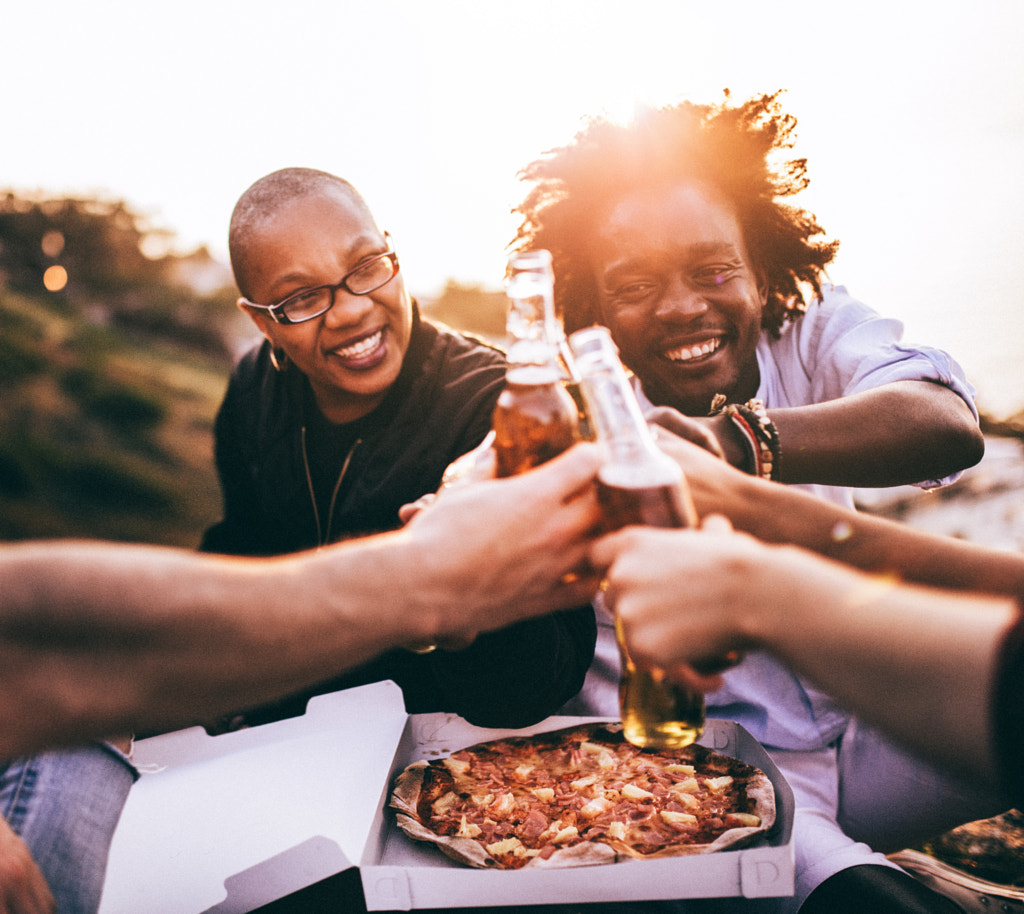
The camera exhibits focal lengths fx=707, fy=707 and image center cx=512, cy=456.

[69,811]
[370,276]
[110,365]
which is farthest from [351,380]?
[110,365]

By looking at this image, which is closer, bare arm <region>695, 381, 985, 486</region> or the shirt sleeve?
bare arm <region>695, 381, 985, 486</region>

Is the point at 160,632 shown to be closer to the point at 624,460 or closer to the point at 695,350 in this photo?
the point at 624,460

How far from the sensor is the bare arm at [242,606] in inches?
39.2

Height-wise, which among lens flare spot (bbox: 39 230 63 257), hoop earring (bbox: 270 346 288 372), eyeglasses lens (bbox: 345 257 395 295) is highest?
lens flare spot (bbox: 39 230 63 257)

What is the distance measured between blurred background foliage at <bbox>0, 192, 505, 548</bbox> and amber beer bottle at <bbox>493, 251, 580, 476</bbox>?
5.86 meters

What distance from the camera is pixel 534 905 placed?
151 centimetres

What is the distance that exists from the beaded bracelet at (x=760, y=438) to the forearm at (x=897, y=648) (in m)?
0.81

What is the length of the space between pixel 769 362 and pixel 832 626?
1857 mm

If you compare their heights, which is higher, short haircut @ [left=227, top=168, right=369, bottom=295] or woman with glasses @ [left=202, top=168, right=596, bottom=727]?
short haircut @ [left=227, top=168, right=369, bottom=295]

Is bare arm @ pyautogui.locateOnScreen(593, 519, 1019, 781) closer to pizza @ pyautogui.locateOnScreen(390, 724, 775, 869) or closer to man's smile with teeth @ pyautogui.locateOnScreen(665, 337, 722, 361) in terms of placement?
pizza @ pyautogui.locateOnScreen(390, 724, 775, 869)

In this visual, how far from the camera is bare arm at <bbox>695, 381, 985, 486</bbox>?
1.94 metres

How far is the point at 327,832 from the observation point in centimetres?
165

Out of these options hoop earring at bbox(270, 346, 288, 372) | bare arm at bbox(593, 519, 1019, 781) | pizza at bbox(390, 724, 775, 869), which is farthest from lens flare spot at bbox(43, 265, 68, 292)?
bare arm at bbox(593, 519, 1019, 781)

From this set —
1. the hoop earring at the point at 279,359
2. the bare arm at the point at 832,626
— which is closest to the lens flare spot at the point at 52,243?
the hoop earring at the point at 279,359
